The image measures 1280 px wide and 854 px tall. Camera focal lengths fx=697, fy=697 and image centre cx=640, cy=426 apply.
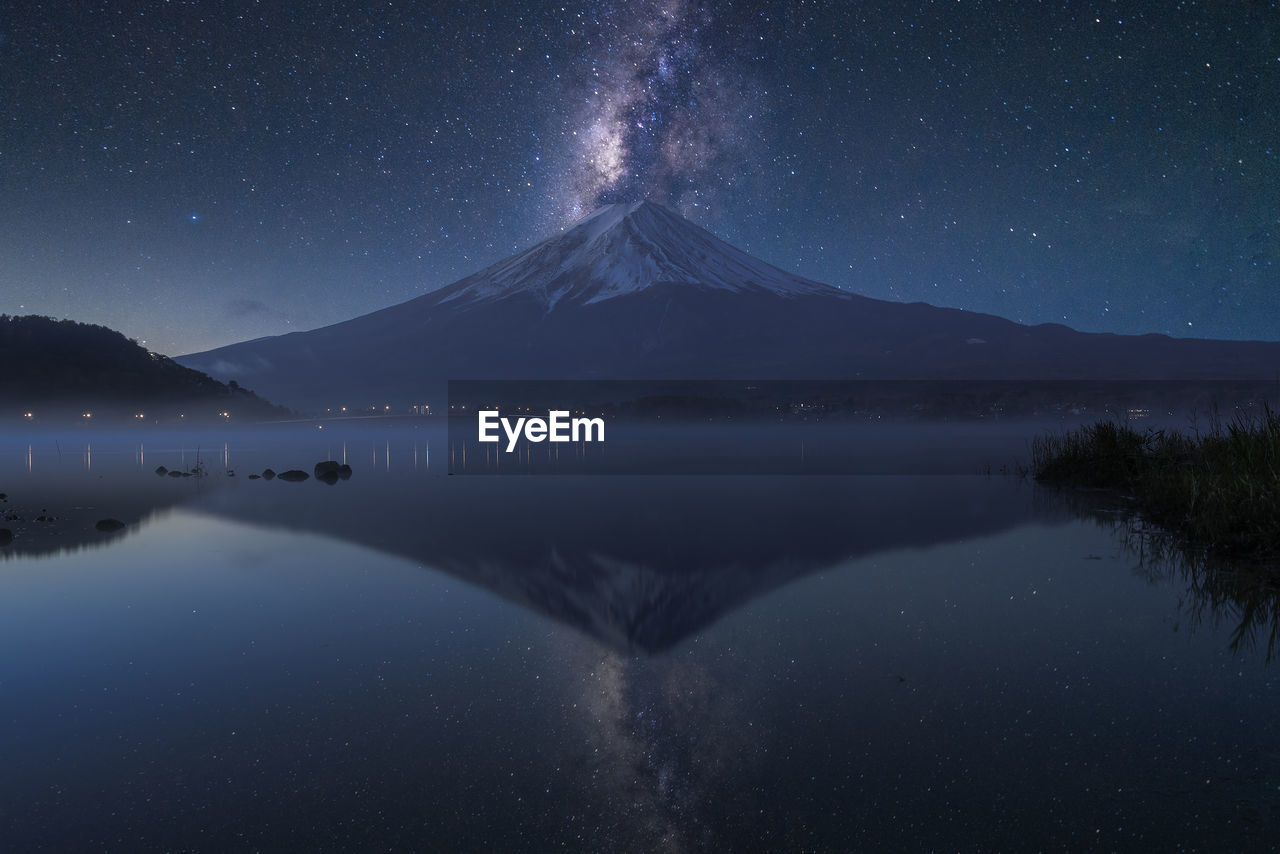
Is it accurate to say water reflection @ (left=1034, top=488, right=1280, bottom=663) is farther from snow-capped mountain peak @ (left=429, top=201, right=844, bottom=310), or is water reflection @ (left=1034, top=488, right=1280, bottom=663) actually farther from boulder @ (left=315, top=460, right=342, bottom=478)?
snow-capped mountain peak @ (left=429, top=201, right=844, bottom=310)

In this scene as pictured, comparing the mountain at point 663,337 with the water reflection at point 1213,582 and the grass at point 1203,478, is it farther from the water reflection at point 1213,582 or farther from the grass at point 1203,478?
the water reflection at point 1213,582

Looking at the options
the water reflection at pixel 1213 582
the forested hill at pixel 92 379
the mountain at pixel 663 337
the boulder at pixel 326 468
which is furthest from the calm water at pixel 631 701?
the mountain at pixel 663 337

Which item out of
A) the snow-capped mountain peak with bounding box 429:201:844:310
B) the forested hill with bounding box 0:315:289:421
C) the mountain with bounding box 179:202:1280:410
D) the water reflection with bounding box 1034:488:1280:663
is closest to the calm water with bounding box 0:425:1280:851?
the water reflection with bounding box 1034:488:1280:663

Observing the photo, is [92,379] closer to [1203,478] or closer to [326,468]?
[326,468]

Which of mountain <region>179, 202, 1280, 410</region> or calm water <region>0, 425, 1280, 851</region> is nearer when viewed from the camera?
calm water <region>0, 425, 1280, 851</region>

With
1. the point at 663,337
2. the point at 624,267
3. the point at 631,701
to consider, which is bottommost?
the point at 631,701

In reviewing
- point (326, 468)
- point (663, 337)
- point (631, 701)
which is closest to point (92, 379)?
point (326, 468)
